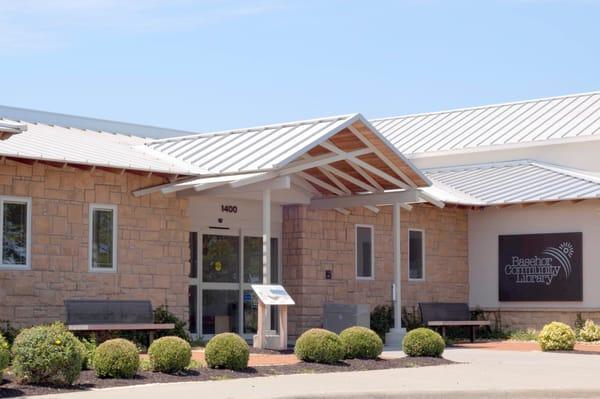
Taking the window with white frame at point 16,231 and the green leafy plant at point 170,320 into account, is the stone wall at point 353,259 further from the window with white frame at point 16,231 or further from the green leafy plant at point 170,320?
the window with white frame at point 16,231

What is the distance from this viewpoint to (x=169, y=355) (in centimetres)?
1670

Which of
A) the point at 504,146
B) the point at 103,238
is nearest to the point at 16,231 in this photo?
the point at 103,238

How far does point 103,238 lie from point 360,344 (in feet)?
18.6

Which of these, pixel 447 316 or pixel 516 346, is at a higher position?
pixel 447 316

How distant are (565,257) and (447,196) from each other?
3.32 m

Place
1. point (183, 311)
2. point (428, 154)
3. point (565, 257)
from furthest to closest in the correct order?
point (428, 154)
point (565, 257)
point (183, 311)

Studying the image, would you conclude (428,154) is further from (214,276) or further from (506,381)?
(506,381)

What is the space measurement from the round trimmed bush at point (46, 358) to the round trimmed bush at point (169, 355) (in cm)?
173

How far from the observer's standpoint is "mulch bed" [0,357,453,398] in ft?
48.5

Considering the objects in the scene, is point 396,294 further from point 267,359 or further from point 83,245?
point 83,245

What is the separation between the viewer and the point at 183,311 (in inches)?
916

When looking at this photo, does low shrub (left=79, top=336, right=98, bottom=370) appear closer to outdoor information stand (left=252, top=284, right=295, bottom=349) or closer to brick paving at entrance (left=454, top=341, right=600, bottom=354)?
outdoor information stand (left=252, top=284, right=295, bottom=349)

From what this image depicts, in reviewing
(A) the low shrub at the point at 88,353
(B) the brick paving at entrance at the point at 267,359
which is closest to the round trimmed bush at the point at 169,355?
(A) the low shrub at the point at 88,353

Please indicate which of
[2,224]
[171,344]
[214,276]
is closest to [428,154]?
[214,276]
